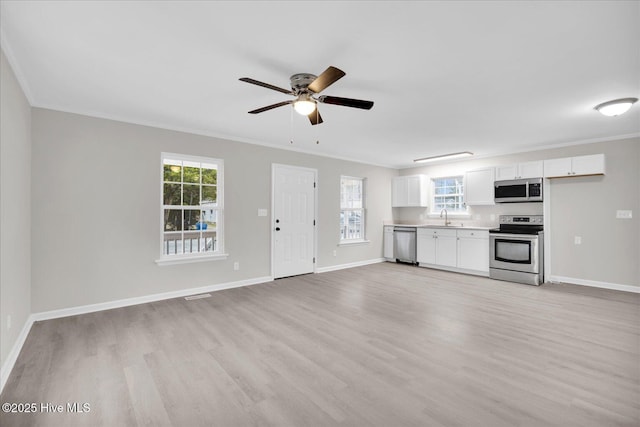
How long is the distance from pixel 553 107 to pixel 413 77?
2.05 metres

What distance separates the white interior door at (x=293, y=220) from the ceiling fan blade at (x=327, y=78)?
3.05 meters

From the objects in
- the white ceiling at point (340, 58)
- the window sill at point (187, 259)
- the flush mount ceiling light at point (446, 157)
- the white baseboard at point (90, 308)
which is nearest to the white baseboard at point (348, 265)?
the white baseboard at point (90, 308)

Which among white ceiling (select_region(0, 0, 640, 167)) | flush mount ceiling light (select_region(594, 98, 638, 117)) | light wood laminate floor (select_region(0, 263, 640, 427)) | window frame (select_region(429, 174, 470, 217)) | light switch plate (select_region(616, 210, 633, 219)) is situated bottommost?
light wood laminate floor (select_region(0, 263, 640, 427))

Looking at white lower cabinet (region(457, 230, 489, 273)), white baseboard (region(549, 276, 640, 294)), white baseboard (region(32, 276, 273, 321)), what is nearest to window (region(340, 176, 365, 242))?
white lower cabinet (region(457, 230, 489, 273))

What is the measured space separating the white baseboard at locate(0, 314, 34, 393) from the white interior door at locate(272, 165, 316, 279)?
322cm

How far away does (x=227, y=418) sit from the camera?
178cm

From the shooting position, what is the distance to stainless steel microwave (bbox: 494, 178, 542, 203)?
5295 mm

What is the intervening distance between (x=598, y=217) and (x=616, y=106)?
8.17 feet

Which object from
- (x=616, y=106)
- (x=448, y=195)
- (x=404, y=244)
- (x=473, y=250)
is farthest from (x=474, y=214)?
(x=616, y=106)

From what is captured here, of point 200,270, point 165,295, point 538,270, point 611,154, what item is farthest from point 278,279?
point 611,154

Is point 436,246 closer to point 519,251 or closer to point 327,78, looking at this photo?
point 519,251

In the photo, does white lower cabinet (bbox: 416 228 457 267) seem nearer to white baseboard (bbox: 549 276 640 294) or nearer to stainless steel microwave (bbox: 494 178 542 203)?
stainless steel microwave (bbox: 494 178 542 203)

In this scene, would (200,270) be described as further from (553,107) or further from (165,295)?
A: (553,107)

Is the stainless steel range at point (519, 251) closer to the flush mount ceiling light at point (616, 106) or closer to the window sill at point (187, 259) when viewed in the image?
the flush mount ceiling light at point (616, 106)
